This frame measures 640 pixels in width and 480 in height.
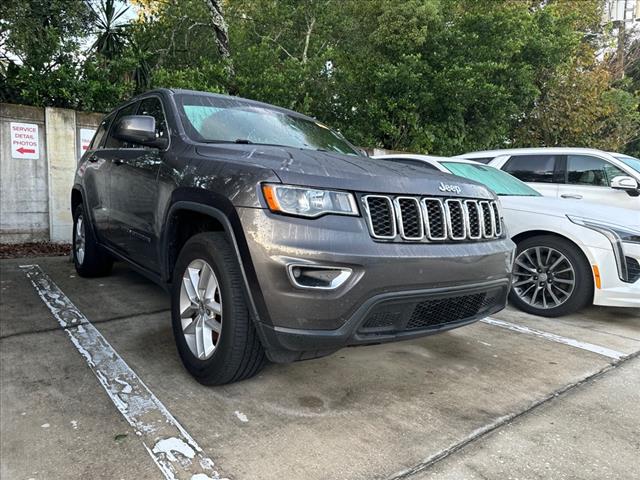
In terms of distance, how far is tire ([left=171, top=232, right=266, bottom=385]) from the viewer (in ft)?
7.82

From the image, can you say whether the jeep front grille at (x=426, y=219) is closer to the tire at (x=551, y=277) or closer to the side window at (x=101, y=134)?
the tire at (x=551, y=277)

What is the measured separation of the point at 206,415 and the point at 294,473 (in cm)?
63

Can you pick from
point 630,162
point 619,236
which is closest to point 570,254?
point 619,236

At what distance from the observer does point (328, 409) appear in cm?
254

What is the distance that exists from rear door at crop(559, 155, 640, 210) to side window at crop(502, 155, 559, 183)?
21cm

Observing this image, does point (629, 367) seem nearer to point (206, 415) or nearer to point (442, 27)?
point (206, 415)

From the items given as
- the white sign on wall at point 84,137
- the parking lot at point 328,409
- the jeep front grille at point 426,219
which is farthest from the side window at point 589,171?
the white sign on wall at point 84,137

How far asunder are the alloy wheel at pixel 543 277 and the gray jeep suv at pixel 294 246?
1693 mm

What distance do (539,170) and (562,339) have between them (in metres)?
4.01

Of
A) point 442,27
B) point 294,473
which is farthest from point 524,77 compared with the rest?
point 294,473

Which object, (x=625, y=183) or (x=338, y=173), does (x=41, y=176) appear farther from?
(x=625, y=183)

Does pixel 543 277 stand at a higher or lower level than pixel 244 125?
lower

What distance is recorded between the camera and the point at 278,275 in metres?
2.17

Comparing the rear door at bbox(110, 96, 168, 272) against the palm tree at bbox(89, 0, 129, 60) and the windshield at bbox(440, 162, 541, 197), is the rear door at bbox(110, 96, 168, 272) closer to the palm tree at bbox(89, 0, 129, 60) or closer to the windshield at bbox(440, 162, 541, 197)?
the windshield at bbox(440, 162, 541, 197)
